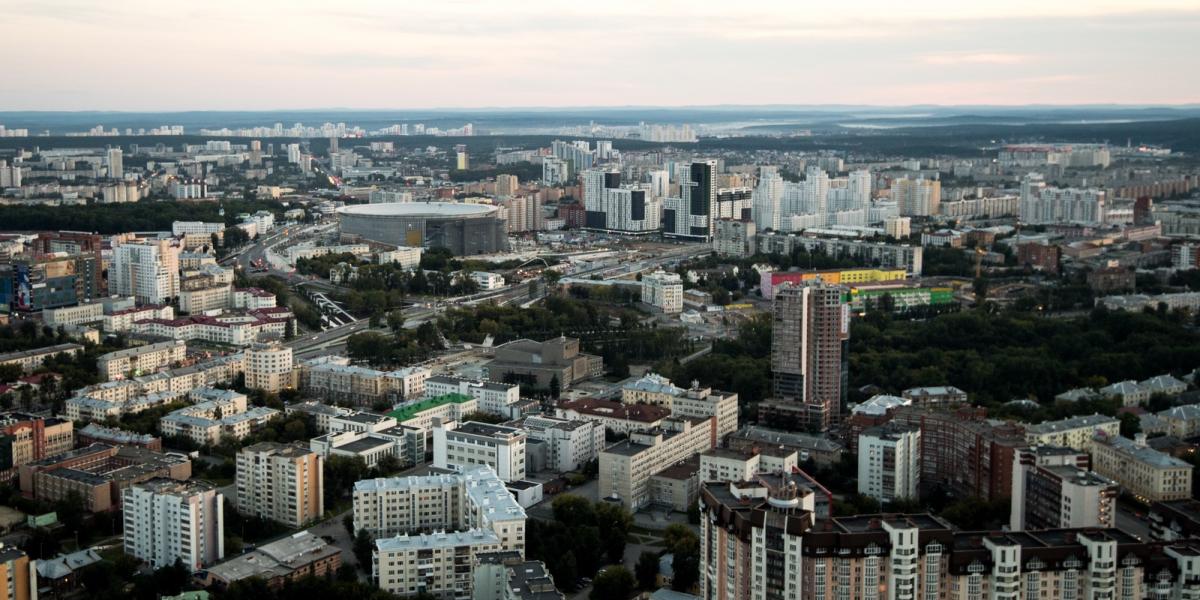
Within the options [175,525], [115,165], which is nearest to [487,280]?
[175,525]

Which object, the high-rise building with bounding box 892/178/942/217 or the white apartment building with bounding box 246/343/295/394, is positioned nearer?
the white apartment building with bounding box 246/343/295/394

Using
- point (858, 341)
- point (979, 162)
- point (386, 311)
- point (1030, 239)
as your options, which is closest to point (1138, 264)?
point (1030, 239)

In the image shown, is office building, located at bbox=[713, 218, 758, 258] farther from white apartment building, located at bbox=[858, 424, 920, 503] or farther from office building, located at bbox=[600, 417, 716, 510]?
white apartment building, located at bbox=[858, 424, 920, 503]

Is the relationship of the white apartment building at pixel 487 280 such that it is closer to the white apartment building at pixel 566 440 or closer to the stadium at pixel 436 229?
the stadium at pixel 436 229

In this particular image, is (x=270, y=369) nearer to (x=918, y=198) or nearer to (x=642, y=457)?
(x=642, y=457)

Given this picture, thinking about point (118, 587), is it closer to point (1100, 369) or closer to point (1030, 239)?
point (1100, 369)

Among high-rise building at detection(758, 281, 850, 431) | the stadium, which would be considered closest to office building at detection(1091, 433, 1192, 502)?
high-rise building at detection(758, 281, 850, 431)

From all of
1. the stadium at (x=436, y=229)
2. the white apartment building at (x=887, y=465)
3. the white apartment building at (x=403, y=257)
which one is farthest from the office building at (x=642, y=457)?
the stadium at (x=436, y=229)
